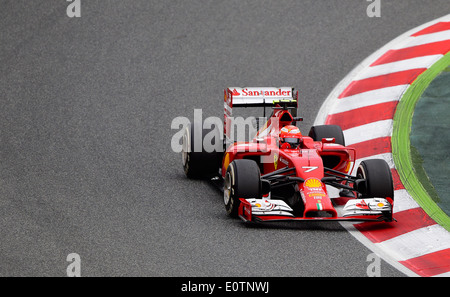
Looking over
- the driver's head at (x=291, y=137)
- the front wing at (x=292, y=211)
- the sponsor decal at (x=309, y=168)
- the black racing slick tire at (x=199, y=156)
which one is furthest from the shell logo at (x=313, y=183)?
the black racing slick tire at (x=199, y=156)

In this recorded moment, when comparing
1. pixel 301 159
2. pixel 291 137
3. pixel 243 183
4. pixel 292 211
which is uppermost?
pixel 291 137

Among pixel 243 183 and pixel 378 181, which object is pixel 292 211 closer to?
pixel 243 183

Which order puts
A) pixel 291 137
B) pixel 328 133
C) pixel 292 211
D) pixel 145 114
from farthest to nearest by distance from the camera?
pixel 145 114 → pixel 328 133 → pixel 291 137 → pixel 292 211

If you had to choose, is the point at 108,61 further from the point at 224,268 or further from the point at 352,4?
the point at 224,268

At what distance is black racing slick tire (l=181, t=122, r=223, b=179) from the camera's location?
1041 cm

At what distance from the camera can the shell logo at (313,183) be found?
8867mm

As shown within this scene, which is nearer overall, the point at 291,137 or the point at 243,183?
the point at 243,183

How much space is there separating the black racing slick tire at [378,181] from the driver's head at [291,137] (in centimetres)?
90

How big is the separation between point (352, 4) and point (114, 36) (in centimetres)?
468

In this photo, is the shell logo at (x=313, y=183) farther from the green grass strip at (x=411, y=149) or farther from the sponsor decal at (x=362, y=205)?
the green grass strip at (x=411, y=149)

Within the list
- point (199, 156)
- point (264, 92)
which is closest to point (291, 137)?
point (264, 92)

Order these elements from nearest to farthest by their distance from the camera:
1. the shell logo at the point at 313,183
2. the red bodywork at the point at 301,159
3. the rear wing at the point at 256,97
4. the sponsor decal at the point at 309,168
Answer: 1. the red bodywork at the point at 301,159
2. the shell logo at the point at 313,183
3. the sponsor decal at the point at 309,168
4. the rear wing at the point at 256,97

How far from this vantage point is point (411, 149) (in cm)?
1073

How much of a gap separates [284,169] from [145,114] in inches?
161
